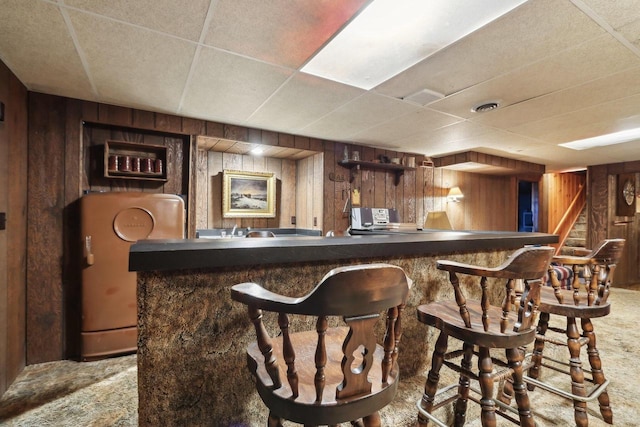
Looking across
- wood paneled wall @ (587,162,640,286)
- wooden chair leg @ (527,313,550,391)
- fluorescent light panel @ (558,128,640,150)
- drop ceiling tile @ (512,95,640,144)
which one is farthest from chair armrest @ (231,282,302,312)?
wood paneled wall @ (587,162,640,286)

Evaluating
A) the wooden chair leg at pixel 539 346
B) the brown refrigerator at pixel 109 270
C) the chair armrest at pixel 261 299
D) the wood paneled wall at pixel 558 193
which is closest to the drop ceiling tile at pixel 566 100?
the wooden chair leg at pixel 539 346

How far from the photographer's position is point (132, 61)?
6.97 ft

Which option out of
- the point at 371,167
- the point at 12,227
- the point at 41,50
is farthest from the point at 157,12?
the point at 371,167

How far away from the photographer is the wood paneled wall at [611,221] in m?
5.53

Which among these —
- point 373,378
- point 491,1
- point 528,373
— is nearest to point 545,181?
point 528,373

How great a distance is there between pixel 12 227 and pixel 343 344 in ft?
9.15

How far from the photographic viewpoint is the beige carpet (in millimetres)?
1670

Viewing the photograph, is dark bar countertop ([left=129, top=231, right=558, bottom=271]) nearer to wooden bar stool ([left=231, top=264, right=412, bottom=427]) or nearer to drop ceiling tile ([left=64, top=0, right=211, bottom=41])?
wooden bar stool ([left=231, top=264, right=412, bottom=427])

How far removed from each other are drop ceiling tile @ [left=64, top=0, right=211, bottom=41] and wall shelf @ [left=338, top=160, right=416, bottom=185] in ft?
9.29

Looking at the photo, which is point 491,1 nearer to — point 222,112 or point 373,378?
point 373,378

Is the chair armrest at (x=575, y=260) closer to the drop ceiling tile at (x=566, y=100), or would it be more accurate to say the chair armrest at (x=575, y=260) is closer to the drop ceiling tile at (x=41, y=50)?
the drop ceiling tile at (x=566, y=100)

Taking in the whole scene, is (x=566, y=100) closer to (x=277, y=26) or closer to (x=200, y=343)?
(x=277, y=26)

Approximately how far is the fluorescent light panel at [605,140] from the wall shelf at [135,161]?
5.23 m

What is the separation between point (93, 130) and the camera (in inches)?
118
